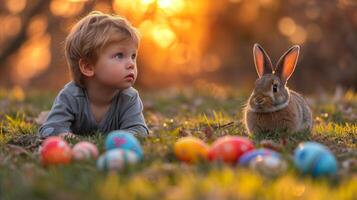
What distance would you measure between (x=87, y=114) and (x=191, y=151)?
1815 mm

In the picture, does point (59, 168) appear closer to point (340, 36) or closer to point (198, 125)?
point (198, 125)

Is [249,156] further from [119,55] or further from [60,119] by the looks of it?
[60,119]

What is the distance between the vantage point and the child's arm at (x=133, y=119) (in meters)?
5.34

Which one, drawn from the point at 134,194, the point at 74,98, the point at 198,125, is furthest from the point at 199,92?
the point at 134,194

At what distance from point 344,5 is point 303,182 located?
10555 millimetres

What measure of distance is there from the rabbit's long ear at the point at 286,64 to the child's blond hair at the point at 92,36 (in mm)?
1225

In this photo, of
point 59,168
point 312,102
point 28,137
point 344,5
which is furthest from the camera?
point 344,5

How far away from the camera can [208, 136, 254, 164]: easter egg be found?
12.1 ft

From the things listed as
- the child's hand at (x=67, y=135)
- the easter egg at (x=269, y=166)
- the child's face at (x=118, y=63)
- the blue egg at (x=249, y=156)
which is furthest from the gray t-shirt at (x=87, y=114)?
the easter egg at (x=269, y=166)

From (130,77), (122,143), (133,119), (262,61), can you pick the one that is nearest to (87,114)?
(133,119)

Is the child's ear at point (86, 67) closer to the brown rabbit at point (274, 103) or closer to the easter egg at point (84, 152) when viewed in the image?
the brown rabbit at point (274, 103)

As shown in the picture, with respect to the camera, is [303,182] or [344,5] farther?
[344,5]

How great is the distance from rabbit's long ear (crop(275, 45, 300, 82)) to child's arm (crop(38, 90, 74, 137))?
1.78 meters

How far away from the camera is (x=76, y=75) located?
5.48 m
